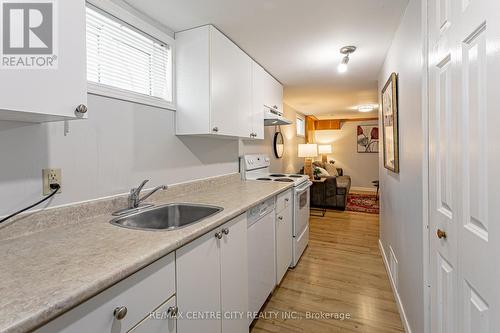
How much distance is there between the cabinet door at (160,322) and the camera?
0.81 meters

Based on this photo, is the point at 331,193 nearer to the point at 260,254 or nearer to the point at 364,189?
the point at 364,189

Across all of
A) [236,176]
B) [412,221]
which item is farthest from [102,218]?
[412,221]

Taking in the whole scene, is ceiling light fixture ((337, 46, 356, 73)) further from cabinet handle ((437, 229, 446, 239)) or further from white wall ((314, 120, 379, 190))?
white wall ((314, 120, 379, 190))

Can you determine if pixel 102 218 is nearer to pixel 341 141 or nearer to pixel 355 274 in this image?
pixel 355 274

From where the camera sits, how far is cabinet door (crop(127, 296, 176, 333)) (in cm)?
81

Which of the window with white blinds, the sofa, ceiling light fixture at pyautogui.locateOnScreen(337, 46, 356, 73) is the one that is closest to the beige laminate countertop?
the window with white blinds

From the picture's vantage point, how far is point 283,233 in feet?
7.63

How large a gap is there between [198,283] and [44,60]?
106 centimetres

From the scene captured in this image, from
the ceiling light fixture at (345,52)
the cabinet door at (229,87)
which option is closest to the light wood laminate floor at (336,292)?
the cabinet door at (229,87)

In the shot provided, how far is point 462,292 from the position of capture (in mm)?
843

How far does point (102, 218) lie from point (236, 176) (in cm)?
153

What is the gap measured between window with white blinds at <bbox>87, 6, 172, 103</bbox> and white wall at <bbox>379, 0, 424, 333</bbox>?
1646mm

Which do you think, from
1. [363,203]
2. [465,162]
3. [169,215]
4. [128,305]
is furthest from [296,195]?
[363,203]

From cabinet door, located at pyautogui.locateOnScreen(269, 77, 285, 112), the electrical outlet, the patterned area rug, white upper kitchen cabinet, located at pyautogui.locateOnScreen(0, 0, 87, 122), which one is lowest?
the patterned area rug
